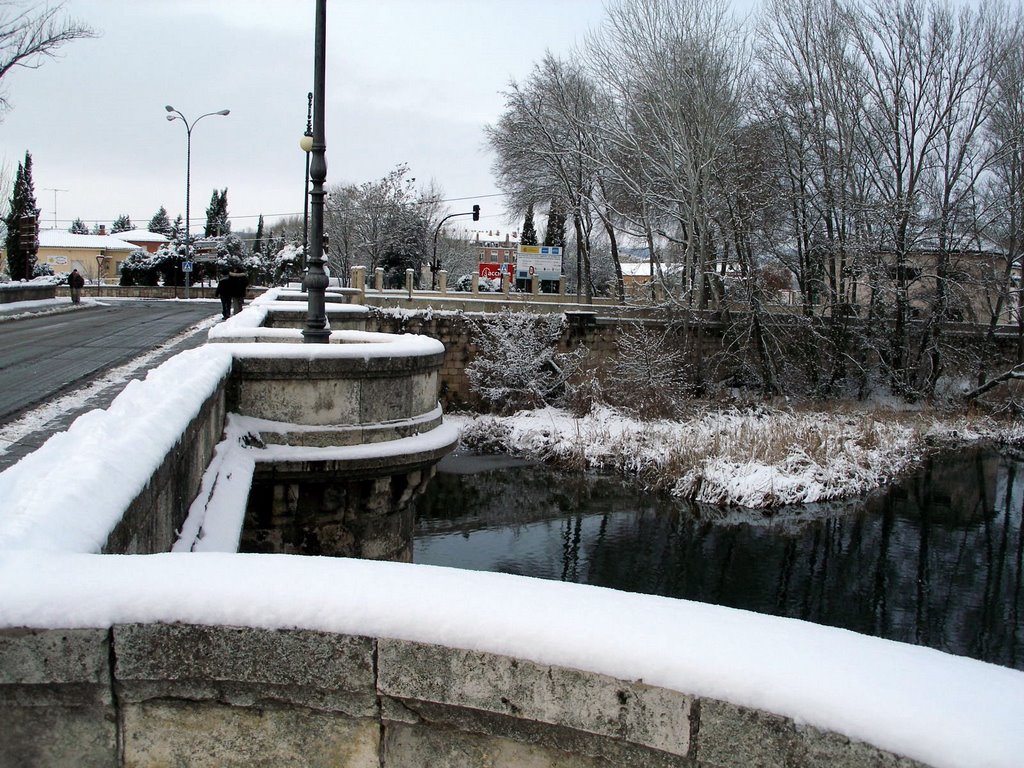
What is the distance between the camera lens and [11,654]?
85.0 inches

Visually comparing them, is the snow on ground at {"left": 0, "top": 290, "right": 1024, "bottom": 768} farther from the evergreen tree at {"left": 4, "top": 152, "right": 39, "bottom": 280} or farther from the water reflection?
the evergreen tree at {"left": 4, "top": 152, "right": 39, "bottom": 280}

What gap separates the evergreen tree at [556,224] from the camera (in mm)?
38594

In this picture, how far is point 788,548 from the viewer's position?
1388cm

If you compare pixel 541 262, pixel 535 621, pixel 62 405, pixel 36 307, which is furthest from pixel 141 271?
pixel 535 621

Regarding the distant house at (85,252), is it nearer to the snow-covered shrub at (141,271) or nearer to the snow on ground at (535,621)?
the snow-covered shrub at (141,271)

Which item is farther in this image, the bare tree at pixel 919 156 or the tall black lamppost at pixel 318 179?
the bare tree at pixel 919 156

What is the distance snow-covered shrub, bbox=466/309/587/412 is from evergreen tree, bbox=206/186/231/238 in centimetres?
4725

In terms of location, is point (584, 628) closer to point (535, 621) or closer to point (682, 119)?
point (535, 621)

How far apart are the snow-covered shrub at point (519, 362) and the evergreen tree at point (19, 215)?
2195cm

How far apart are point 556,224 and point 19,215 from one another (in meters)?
28.1

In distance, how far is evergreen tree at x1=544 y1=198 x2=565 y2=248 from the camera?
3859 centimetres

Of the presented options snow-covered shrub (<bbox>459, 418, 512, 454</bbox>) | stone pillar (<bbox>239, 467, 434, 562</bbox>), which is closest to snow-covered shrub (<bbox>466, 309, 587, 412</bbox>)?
snow-covered shrub (<bbox>459, 418, 512, 454</bbox>)

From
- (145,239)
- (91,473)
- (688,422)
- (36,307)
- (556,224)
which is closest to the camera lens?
(91,473)

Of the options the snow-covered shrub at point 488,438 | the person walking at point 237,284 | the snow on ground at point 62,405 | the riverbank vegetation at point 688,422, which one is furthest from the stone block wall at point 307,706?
the snow-covered shrub at point 488,438
